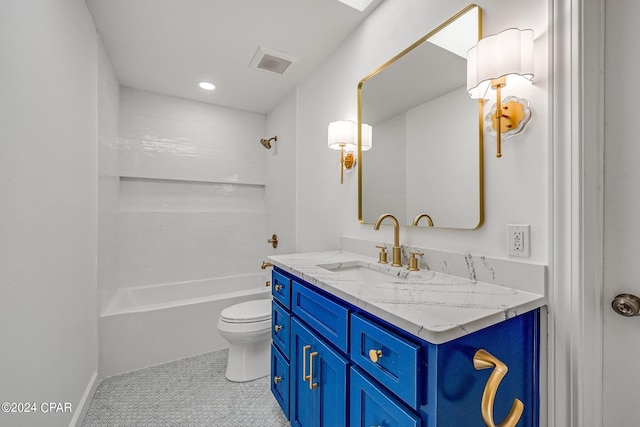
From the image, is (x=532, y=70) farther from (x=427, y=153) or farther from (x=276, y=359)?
(x=276, y=359)

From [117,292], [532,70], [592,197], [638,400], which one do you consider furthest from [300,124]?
[638,400]

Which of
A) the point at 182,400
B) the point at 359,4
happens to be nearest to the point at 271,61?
the point at 359,4

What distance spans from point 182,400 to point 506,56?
7.96 ft

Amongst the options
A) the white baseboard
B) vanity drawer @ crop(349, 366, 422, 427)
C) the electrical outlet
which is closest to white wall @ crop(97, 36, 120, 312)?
the white baseboard

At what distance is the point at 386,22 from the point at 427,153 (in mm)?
829

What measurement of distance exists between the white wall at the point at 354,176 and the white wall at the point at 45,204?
149cm

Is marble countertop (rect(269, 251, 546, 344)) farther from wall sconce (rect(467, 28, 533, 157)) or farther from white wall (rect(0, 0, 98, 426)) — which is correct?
white wall (rect(0, 0, 98, 426))

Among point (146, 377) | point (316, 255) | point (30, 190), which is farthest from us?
point (146, 377)

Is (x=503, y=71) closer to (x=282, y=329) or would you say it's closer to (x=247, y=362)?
(x=282, y=329)

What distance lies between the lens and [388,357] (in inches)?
31.8

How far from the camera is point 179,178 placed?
9.64 ft

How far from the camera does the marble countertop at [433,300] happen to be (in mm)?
713

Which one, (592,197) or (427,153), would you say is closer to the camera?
(592,197)

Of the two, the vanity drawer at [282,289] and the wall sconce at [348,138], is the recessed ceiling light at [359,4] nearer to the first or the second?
the wall sconce at [348,138]
